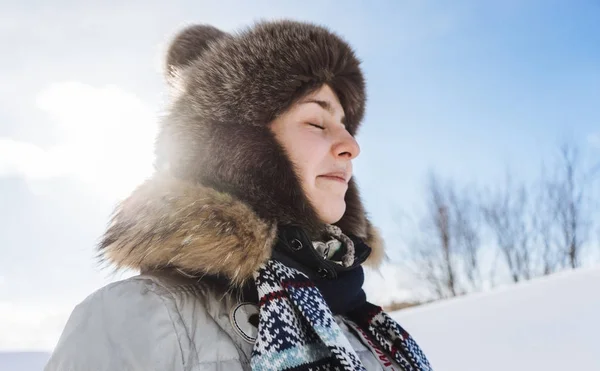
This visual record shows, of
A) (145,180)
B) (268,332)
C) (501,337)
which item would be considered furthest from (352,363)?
(501,337)

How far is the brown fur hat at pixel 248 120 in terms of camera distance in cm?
122

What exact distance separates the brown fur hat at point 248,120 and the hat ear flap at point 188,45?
0.29ft

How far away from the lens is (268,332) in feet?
3.31

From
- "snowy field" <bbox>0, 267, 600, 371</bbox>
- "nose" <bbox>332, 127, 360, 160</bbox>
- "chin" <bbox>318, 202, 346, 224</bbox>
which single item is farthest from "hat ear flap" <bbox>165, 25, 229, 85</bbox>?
"snowy field" <bbox>0, 267, 600, 371</bbox>

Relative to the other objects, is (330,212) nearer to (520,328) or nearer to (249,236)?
(249,236)

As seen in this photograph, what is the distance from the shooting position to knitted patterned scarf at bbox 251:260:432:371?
3.26ft

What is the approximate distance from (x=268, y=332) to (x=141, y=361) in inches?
10.7

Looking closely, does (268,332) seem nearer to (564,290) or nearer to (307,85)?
(307,85)

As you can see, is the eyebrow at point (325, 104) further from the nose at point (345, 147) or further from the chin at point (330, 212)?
the chin at point (330, 212)

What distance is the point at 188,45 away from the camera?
6.09 feet

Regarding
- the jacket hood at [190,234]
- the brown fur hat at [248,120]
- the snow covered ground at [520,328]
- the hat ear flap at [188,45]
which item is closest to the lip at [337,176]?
the brown fur hat at [248,120]

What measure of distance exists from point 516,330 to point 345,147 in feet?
9.00

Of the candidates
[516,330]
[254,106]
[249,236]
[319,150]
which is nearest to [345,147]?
[319,150]

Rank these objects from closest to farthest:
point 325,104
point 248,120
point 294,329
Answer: point 294,329
point 248,120
point 325,104
